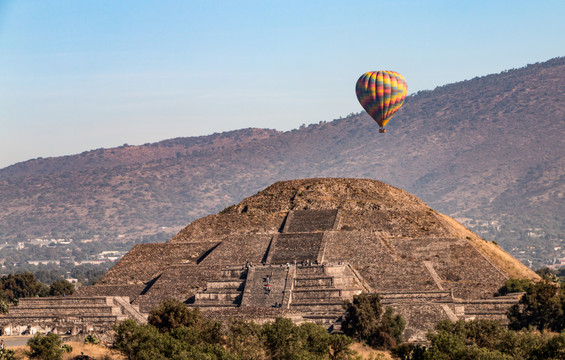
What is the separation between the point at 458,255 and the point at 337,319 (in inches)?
633

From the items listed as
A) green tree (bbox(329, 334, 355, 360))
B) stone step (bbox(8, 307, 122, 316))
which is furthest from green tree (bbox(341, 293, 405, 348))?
stone step (bbox(8, 307, 122, 316))

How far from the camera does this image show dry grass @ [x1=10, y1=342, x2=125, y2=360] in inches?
2395

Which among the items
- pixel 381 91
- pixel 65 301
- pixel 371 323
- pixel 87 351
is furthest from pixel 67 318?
pixel 381 91

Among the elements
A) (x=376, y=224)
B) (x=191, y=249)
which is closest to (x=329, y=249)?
(x=376, y=224)

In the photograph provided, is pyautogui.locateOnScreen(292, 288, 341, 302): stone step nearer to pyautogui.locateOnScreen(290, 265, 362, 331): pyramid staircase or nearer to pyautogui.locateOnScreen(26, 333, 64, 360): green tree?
pyautogui.locateOnScreen(290, 265, 362, 331): pyramid staircase

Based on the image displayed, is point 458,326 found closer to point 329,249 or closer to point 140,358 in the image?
point 140,358

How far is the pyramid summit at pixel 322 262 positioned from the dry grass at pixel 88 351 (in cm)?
984

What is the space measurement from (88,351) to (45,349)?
5.26 meters

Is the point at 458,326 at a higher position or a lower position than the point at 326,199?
lower

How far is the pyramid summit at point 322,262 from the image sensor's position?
2926 inches

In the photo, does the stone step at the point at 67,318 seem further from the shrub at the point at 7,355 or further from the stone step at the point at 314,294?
the shrub at the point at 7,355

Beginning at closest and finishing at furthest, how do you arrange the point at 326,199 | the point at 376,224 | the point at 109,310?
the point at 109,310
the point at 376,224
the point at 326,199

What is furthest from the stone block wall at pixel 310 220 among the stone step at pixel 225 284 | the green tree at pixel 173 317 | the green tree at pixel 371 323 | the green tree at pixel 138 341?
the green tree at pixel 138 341

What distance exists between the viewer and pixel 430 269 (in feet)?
267
